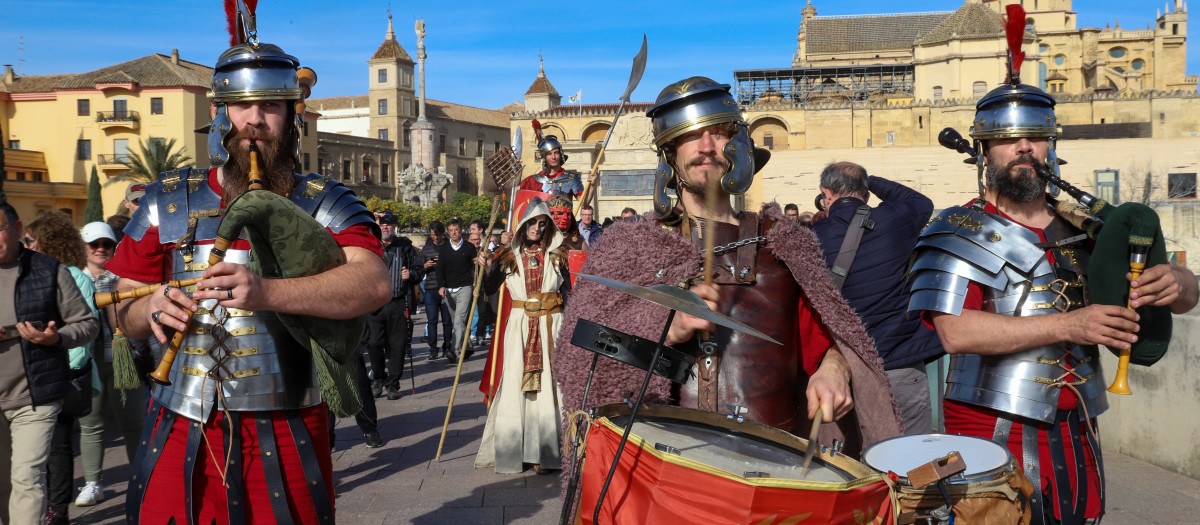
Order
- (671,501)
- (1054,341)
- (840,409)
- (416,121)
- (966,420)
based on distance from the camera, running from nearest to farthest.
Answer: (671,501), (840,409), (1054,341), (966,420), (416,121)

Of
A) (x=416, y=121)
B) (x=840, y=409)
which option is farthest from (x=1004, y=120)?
(x=416, y=121)

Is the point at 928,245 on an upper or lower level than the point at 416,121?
lower

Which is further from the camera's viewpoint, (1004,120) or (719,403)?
(1004,120)

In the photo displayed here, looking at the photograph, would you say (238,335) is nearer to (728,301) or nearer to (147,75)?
(728,301)

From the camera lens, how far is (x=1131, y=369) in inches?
287

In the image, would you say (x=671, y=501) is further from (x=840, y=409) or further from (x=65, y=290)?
(x=65, y=290)

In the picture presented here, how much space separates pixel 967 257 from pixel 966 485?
3.34 feet

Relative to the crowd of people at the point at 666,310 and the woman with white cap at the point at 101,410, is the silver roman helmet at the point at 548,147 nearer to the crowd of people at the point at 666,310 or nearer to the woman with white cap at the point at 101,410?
the woman with white cap at the point at 101,410

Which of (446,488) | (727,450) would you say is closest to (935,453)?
(727,450)

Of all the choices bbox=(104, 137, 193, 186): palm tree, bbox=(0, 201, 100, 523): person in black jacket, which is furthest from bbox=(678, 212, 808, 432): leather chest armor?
bbox=(104, 137, 193, 186): palm tree

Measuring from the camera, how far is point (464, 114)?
116000 mm

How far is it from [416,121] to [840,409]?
107m

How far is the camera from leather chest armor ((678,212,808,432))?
9.96 feet

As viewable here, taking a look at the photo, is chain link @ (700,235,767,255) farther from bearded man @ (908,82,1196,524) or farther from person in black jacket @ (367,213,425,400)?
person in black jacket @ (367,213,425,400)
